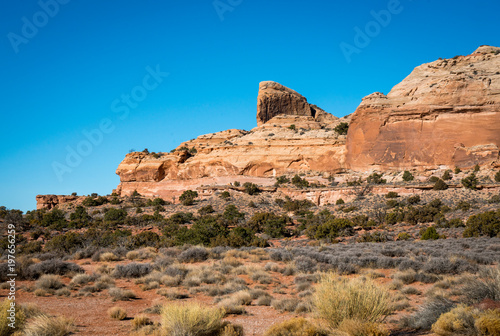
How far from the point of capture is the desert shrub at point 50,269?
1147 centimetres

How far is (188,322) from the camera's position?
18.9 feet

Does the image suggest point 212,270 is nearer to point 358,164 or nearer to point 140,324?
point 140,324

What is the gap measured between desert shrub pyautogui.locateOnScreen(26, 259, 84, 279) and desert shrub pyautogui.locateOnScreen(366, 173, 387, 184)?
36441 mm

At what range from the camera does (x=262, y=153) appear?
5756 centimetres

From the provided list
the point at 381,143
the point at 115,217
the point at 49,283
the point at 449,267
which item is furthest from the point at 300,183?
the point at 49,283

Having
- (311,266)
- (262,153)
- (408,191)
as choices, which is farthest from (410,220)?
(262,153)

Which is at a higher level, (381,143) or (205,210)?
(381,143)

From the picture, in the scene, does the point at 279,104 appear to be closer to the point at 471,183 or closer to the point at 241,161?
the point at 241,161

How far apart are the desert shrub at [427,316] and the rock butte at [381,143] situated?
4085cm

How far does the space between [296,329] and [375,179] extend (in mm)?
39630

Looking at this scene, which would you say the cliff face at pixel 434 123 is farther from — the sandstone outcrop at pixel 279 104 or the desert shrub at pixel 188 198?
the sandstone outcrop at pixel 279 104

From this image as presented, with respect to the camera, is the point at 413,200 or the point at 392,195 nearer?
the point at 413,200

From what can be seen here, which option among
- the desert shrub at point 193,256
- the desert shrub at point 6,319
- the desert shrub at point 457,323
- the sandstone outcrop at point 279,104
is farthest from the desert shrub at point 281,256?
the sandstone outcrop at point 279,104

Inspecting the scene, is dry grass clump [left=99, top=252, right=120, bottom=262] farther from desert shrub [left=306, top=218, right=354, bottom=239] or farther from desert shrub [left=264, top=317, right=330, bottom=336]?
desert shrub [left=306, top=218, right=354, bottom=239]
